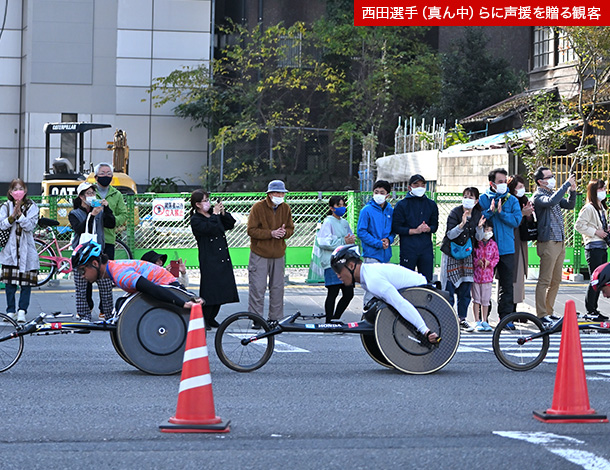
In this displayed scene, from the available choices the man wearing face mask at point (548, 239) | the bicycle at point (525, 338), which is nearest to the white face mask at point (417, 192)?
the man wearing face mask at point (548, 239)

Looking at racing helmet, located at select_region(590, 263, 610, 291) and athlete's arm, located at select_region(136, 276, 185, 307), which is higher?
racing helmet, located at select_region(590, 263, 610, 291)

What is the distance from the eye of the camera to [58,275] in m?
18.5

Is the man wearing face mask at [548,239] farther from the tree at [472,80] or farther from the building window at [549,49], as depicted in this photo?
the tree at [472,80]

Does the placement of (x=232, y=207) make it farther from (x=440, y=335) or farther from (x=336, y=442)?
(x=336, y=442)

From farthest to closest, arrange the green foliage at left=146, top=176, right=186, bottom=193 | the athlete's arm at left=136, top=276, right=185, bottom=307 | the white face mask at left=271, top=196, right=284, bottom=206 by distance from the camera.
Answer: the green foliage at left=146, top=176, right=186, bottom=193 → the white face mask at left=271, top=196, right=284, bottom=206 → the athlete's arm at left=136, top=276, right=185, bottom=307

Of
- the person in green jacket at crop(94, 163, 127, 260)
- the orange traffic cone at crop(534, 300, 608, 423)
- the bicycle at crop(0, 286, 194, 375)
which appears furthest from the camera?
the person in green jacket at crop(94, 163, 127, 260)

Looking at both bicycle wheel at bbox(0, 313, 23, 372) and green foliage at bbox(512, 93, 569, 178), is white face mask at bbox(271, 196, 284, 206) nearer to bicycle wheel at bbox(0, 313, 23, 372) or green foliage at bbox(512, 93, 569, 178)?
bicycle wheel at bbox(0, 313, 23, 372)

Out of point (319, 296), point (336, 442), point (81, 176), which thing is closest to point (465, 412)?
point (336, 442)

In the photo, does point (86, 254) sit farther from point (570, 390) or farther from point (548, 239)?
point (548, 239)

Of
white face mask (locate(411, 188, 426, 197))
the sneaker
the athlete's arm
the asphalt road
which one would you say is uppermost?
white face mask (locate(411, 188, 426, 197))

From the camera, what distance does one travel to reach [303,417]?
7629 millimetres

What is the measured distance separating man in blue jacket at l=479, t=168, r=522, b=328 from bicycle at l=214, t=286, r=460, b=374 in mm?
3905

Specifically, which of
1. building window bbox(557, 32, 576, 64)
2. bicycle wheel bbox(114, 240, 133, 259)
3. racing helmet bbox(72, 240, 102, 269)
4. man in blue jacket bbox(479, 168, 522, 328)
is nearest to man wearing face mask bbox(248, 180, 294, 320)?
man in blue jacket bbox(479, 168, 522, 328)

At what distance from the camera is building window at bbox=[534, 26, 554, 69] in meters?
32.7
